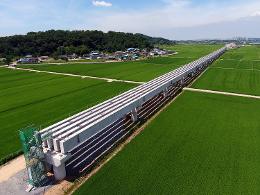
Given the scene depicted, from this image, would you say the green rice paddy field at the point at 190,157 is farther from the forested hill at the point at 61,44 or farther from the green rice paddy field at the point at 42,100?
the forested hill at the point at 61,44

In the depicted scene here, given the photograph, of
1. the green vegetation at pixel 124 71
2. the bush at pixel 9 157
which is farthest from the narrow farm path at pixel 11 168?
the green vegetation at pixel 124 71

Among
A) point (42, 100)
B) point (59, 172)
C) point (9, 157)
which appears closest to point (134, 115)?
point (59, 172)

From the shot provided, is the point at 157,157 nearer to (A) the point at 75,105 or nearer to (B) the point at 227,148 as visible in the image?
(B) the point at 227,148

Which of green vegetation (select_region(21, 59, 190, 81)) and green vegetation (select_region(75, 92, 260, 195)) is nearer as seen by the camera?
green vegetation (select_region(75, 92, 260, 195))

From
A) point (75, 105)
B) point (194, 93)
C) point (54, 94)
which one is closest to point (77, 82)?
point (54, 94)

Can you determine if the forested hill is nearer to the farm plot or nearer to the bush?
the farm plot

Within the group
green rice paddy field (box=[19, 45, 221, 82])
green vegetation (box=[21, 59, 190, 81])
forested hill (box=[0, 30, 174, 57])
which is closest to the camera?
green vegetation (box=[21, 59, 190, 81])

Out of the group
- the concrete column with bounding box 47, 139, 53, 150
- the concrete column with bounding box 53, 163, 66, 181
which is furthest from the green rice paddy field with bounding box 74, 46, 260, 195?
the concrete column with bounding box 47, 139, 53, 150

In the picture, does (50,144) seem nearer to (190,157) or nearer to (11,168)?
(11,168)
